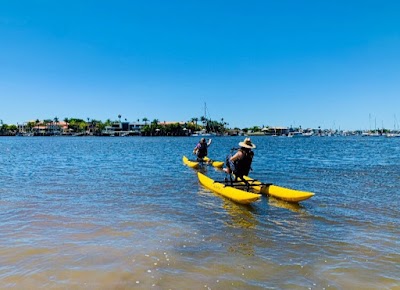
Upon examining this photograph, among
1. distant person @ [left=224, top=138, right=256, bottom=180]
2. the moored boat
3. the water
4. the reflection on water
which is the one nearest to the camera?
the water

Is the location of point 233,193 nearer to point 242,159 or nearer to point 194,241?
point 242,159

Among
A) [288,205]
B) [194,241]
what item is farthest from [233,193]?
[194,241]

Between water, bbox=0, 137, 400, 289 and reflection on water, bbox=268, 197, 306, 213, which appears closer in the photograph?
water, bbox=0, 137, 400, 289

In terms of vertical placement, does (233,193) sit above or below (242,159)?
below

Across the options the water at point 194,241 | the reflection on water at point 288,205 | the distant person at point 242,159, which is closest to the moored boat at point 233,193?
the water at point 194,241

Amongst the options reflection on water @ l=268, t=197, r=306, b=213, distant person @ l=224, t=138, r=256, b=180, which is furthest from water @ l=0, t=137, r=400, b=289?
distant person @ l=224, t=138, r=256, b=180

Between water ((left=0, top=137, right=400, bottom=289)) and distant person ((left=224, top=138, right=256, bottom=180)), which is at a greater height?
distant person ((left=224, top=138, right=256, bottom=180))

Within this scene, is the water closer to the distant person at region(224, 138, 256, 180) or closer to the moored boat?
the moored boat

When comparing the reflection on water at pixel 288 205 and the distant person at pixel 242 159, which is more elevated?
the distant person at pixel 242 159

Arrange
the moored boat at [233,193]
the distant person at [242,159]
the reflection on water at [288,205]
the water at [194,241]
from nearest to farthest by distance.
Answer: the water at [194,241]
the moored boat at [233,193]
the reflection on water at [288,205]
the distant person at [242,159]

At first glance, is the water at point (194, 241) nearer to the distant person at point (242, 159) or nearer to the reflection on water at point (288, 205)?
the reflection on water at point (288, 205)

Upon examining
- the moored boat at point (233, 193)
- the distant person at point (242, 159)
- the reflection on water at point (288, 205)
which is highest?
the distant person at point (242, 159)

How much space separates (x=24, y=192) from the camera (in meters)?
16.7

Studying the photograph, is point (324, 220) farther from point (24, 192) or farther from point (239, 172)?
point (24, 192)
